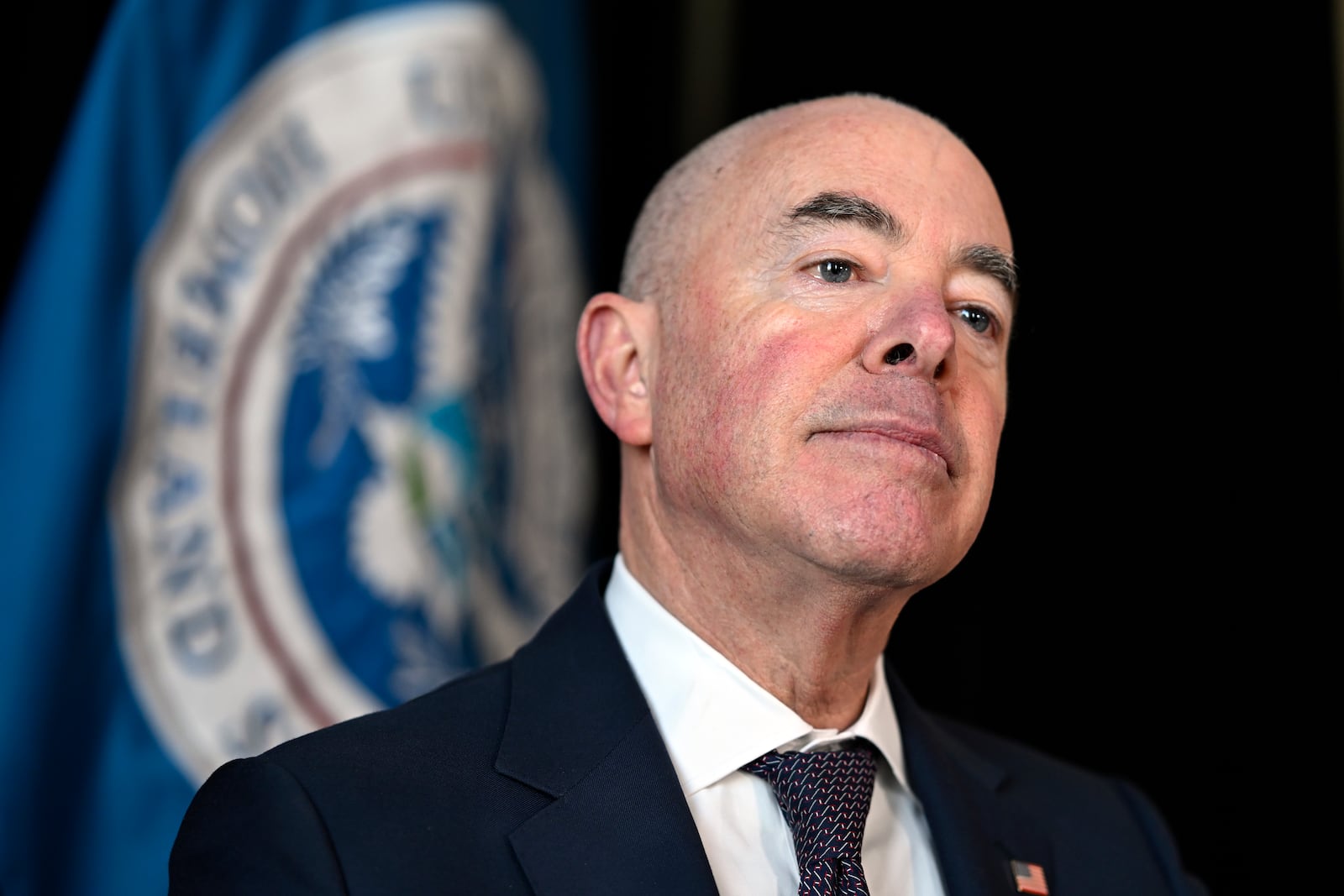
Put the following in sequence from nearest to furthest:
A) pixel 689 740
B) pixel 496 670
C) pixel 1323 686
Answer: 1. pixel 689 740
2. pixel 496 670
3. pixel 1323 686

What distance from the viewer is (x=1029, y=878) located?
198 cm

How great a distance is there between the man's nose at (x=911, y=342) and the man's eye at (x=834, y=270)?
9cm

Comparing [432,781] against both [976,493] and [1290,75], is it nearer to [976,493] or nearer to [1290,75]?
[976,493]

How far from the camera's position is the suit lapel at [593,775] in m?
1.60

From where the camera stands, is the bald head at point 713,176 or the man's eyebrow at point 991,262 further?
the bald head at point 713,176

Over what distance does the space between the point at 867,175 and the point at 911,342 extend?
30 cm

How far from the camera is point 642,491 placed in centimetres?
208

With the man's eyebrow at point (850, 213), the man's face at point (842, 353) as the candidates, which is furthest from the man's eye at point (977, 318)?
the man's eyebrow at point (850, 213)

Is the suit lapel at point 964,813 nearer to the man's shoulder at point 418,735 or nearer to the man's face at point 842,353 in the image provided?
the man's face at point 842,353

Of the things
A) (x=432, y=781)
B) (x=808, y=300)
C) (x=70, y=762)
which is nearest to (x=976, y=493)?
(x=808, y=300)

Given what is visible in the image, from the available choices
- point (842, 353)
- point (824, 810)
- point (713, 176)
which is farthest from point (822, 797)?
point (713, 176)

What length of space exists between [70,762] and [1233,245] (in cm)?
273

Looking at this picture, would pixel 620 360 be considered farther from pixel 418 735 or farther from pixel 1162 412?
pixel 1162 412

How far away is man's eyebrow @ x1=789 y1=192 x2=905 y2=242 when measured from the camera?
6.23 ft
